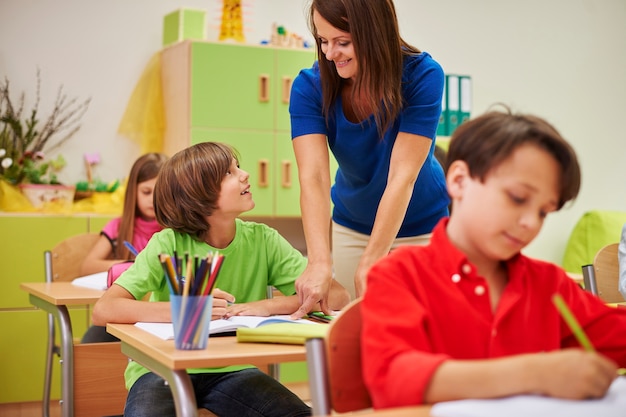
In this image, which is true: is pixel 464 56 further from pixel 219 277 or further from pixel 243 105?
pixel 219 277

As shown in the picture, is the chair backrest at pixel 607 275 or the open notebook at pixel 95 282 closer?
the chair backrest at pixel 607 275

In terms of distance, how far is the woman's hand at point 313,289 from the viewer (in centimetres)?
186

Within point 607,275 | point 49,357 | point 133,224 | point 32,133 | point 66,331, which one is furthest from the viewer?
point 32,133

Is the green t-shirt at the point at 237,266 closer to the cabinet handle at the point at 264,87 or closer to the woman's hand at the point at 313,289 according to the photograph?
the woman's hand at the point at 313,289

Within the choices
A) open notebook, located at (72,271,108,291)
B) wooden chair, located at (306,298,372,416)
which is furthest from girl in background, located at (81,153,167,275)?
wooden chair, located at (306,298,372,416)

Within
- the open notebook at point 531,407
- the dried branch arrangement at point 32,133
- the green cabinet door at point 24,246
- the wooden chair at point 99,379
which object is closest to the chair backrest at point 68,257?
the green cabinet door at point 24,246

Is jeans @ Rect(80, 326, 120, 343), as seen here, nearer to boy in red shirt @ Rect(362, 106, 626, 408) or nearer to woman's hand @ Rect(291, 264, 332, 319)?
woman's hand @ Rect(291, 264, 332, 319)

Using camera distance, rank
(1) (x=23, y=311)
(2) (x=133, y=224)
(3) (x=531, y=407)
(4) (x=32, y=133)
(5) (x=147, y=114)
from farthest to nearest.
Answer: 1. (5) (x=147, y=114)
2. (4) (x=32, y=133)
3. (1) (x=23, y=311)
4. (2) (x=133, y=224)
5. (3) (x=531, y=407)

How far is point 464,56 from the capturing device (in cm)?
538

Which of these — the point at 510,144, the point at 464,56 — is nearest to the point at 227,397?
the point at 510,144

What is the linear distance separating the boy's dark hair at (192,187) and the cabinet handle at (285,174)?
2256mm

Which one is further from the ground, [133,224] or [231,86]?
[231,86]

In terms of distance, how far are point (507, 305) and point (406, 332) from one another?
0.61 ft

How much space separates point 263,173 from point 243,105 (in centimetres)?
37
